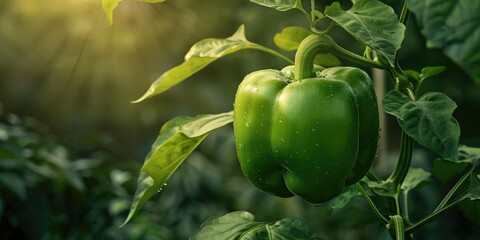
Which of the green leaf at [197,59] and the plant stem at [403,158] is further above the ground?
the green leaf at [197,59]

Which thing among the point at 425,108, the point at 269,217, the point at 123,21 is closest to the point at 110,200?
the point at 269,217

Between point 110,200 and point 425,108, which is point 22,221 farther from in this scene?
point 425,108

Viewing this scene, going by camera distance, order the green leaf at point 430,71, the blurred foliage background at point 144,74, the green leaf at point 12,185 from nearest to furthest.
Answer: the green leaf at point 430,71, the green leaf at point 12,185, the blurred foliage background at point 144,74

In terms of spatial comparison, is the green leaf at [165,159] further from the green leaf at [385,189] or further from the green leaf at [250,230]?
the green leaf at [385,189]

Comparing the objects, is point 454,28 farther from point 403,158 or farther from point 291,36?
point 291,36

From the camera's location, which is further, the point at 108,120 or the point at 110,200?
the point at 108,120

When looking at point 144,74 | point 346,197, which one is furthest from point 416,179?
point 144,74

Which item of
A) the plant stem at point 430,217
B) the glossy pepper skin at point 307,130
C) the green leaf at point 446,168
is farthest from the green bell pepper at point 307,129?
the green leaf at point 446,168
